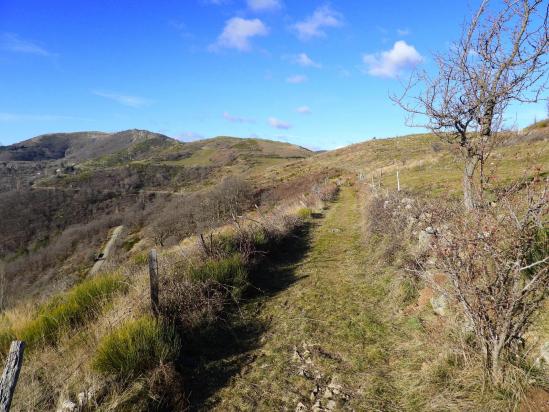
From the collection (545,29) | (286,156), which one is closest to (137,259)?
(545,29)

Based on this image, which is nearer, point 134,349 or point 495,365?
point 495,365

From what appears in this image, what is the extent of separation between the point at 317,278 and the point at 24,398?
19.8 ft

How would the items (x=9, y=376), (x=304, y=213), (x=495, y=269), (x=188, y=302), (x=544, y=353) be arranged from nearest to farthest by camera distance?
(x=9, y=376) → (x=544, y=353) → (x=495, y=269) → (x=188, y=302) → (x=304, y=213)

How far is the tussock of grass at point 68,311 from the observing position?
17.8 feet

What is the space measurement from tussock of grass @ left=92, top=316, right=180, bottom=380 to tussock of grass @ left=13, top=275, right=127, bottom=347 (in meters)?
A: 1.37

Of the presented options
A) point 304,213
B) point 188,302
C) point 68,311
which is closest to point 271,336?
point 188,302

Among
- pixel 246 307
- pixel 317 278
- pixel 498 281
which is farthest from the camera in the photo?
pixel 317 278

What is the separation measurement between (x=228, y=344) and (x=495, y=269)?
383 centimetres

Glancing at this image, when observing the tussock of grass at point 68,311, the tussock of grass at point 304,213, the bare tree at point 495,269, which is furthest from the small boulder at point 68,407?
the tussock of grass at point 304,213

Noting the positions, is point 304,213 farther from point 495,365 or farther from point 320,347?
point 495,365

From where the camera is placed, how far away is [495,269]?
3879 mm

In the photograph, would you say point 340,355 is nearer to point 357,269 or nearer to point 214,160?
point 357,269

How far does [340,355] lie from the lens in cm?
520

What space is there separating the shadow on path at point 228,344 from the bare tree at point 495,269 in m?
2.95
